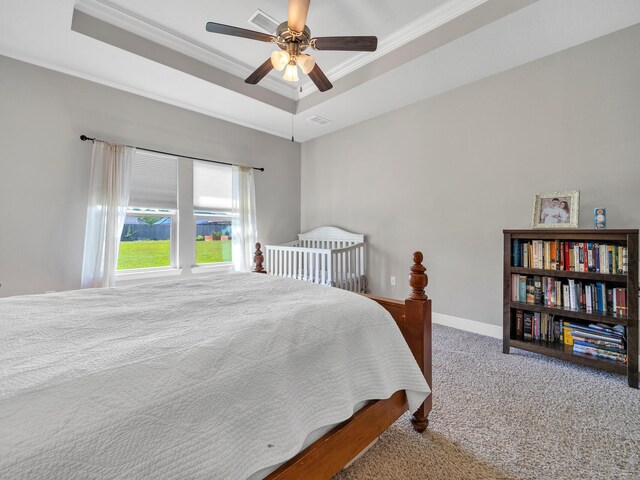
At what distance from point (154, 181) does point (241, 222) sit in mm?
1142

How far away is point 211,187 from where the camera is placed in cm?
392

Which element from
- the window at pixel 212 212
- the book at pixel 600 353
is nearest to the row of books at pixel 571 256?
the book at pixel 600 353

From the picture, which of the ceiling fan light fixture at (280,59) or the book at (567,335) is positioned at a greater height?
the ceiling fan light fixture at (280,59)

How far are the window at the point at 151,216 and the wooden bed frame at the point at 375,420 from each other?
117 inches

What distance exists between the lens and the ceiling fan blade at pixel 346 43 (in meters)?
1.94

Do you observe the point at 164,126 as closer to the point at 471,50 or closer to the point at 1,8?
the point at 1,8

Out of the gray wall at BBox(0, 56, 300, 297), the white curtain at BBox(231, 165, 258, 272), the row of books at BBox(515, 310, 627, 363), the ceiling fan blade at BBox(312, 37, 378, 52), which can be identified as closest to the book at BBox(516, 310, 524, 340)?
the row of books at BBox(515, 310, 627, 363)

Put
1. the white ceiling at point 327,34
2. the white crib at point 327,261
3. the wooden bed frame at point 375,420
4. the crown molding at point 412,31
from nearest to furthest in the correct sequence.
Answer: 1. the wooden bed frame at point 375,420
2. the white ceiling at point 327,34
3. the crown molding at point 412,31
4. the white crib at point 327,261

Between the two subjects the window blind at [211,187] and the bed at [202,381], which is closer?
the bed at [202,381]

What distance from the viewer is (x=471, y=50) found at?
8.11 ft

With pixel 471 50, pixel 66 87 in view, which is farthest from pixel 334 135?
pixel 66 87

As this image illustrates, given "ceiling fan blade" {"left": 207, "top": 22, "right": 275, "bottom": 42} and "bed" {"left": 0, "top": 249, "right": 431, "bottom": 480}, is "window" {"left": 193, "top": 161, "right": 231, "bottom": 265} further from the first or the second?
"bed" {"left": 0, "top": 249, "right": 431, "bottom": 480}

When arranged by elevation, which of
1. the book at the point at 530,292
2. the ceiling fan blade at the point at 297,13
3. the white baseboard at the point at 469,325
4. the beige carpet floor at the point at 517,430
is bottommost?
the beige carpet floor at the point at 517,430

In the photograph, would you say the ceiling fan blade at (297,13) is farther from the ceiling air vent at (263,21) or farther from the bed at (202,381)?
the bed at (202,381)
